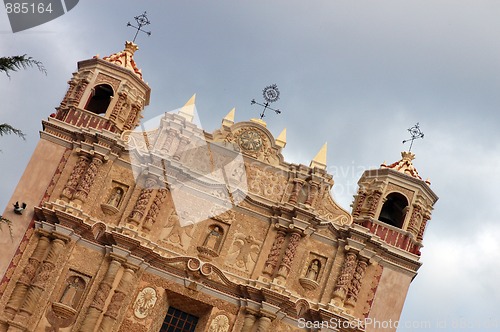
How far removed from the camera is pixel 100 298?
87.3ft

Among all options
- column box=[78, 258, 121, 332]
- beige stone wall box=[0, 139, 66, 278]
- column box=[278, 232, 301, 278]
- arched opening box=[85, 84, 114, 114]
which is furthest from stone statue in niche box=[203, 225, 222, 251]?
arched opening box=[85, 84, 114, 114]

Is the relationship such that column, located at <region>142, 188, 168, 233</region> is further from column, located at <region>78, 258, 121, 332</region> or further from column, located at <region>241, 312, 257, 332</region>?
column, located at <region>241, 312, 257, 332</region>

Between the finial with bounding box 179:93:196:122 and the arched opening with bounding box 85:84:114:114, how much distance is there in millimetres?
2414

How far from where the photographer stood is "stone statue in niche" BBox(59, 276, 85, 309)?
26656mm

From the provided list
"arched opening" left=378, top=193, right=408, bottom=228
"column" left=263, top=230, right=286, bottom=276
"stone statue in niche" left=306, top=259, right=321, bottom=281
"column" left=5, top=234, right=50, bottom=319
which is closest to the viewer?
"column" left=5, top=234, right=50, bottom=319

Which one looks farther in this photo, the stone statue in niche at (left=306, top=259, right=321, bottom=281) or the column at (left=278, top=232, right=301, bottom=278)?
the stone statue in niche at (left=306, top=259, right=321, bottom=281)

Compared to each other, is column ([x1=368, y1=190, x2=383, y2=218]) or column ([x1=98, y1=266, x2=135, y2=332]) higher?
column ([x1=368, y1=190, x2=383, y2=218])

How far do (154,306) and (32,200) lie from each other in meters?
4.80

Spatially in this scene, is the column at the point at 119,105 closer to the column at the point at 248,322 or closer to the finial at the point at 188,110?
the finial at the point at 188,110

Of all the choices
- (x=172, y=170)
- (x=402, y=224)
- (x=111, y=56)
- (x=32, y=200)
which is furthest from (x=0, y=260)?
(x=402, y=224)

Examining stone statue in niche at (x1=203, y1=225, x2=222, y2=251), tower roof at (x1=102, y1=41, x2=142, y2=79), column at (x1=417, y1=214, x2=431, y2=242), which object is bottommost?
stone statue in niche at (x1=203, y1=225, x2=222, y2=251)

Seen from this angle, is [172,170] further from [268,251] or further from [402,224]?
[402,224]

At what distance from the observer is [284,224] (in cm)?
2869

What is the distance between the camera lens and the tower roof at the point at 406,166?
30.5 meters
